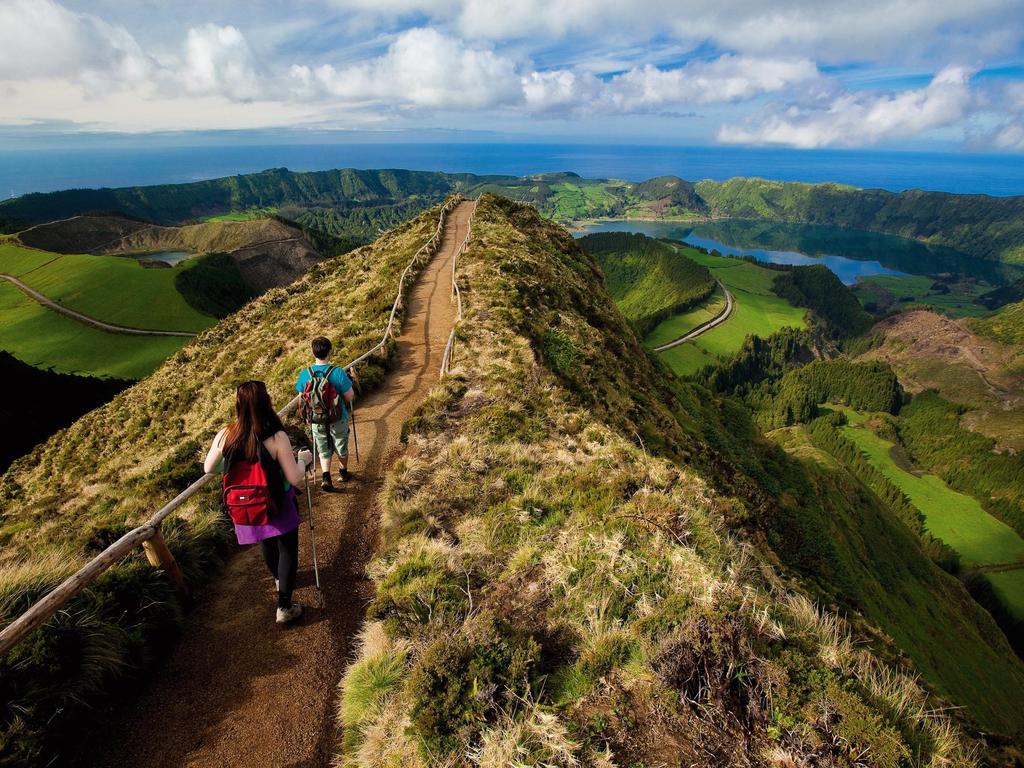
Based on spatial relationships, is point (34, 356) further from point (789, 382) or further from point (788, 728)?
point (789, 382)

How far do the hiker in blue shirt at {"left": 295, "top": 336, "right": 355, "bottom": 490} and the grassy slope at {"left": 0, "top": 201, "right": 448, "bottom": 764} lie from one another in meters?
2.32

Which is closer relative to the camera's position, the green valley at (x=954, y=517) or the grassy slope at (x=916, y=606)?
the grassy slope at (x=916, y=606)

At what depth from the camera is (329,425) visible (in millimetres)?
10484

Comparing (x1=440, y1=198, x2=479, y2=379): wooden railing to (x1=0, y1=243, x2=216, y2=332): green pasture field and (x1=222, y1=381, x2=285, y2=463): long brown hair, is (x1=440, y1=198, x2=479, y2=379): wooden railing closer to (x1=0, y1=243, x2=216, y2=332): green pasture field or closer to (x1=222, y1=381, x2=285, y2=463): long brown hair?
(x1=222, y1=381, x2=285, y2=463): long brown hair

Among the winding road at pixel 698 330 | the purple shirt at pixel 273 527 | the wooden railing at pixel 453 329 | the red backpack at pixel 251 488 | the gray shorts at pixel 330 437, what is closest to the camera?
the red backpack at pixel 251 488

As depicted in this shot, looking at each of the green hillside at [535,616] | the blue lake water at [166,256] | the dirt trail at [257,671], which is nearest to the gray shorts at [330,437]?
the dirt trail at [257,671]

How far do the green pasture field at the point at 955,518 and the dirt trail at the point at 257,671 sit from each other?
420 feet

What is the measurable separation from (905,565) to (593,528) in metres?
57.1

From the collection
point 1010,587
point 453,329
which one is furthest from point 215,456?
point 1010,587

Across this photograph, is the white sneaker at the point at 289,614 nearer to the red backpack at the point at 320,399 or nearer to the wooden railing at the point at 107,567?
the wooden railing at the point at 107,567

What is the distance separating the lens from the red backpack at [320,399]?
32.9 feet

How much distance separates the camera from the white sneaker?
7219mm

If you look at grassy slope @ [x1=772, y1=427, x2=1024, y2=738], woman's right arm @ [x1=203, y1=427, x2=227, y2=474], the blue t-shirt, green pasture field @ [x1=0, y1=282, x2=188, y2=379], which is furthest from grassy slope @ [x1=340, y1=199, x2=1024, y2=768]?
green pasture field @ [x1=0, y1=282, x2=188, y2=379]

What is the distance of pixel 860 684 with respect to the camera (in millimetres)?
5414
